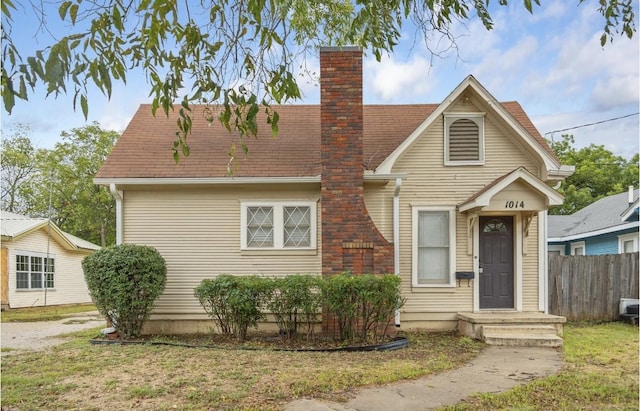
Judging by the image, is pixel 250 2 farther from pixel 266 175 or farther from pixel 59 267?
pixel 59 267

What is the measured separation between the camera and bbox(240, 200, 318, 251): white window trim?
10.0m

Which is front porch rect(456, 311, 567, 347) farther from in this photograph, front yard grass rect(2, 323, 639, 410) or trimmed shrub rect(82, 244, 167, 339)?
trimmed shrub rect(82, 244, 167, 339)

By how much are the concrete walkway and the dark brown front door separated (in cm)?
222

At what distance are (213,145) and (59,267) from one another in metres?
15.2

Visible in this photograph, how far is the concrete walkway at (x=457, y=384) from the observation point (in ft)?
16.6

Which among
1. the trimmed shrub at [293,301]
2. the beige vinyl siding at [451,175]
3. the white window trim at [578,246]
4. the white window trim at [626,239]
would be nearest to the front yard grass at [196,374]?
the trimmed shrub at [293,301]

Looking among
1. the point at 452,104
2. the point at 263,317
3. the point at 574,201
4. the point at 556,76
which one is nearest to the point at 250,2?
the point at 263,317

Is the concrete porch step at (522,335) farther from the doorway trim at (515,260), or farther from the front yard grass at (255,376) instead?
the doorway trim at (515,260)

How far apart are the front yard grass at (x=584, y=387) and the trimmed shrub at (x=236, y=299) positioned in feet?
14.0

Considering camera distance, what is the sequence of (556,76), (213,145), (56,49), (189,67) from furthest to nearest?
(556,76), (213,145), (189,67), (56,49)

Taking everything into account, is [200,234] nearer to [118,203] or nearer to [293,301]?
[118,203]

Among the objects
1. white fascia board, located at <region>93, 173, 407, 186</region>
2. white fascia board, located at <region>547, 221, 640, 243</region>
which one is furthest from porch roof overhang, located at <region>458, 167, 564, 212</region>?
white fascia board, located at <region>547, 221, 640, 243</region>

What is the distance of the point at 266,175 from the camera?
995 centimetres

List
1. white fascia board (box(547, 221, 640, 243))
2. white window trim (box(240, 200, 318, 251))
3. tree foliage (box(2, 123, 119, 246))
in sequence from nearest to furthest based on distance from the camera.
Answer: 1. white window trim (box(240, 200, 318, 251))
2. white fascia board (box(547, 221, 640, 243))
3. tree foliage (box(2, 123, 119, 246))
